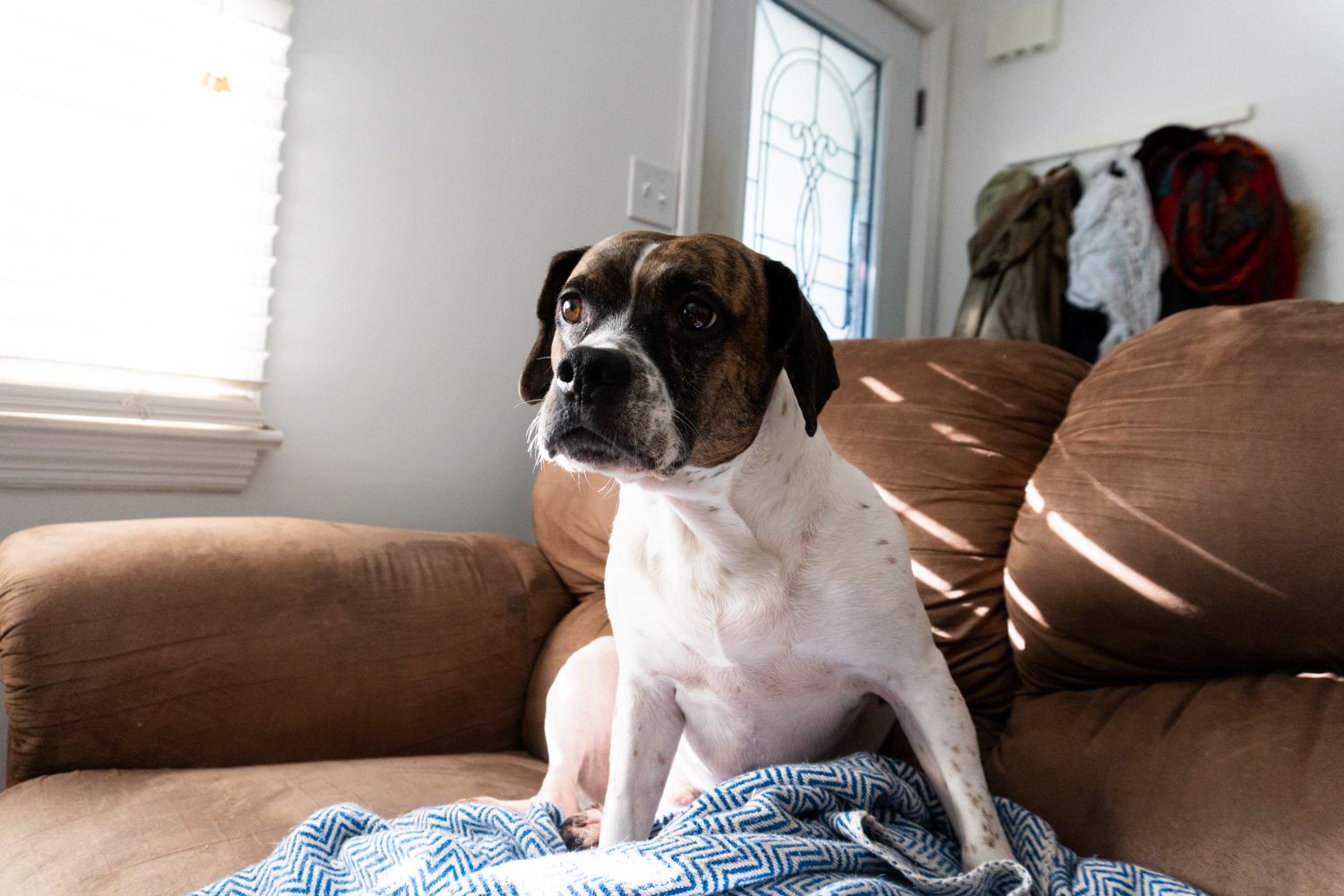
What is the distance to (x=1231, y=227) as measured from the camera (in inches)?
105

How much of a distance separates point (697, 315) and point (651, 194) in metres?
1.52

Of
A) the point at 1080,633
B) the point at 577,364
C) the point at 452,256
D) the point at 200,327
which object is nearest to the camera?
the point at 577,364

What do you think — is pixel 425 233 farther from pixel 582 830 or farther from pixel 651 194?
pixel 582 830

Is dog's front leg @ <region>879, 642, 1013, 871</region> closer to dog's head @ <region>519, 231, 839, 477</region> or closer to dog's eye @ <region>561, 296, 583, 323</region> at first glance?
dog's head @ <region>519, 231, 839, 477</region>

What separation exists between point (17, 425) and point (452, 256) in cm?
90

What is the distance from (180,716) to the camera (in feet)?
4.46

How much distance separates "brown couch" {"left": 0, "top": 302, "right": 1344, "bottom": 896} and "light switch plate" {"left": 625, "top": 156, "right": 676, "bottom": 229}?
0.94m

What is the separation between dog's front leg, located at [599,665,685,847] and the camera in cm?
113

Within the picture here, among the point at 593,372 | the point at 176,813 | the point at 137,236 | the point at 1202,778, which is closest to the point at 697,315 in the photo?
the point at 593,372

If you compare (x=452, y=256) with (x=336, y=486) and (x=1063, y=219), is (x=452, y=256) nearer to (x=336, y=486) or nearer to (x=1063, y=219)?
(x=336, y=486)

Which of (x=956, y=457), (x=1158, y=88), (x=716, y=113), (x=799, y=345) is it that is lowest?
(x=956, y=457)

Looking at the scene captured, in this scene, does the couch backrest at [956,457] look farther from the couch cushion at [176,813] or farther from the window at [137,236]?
the window at [137,236]

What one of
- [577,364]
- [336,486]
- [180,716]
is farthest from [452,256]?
[577,364]

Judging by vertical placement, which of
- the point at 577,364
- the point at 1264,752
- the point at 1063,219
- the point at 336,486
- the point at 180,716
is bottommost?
the point at 180,716
